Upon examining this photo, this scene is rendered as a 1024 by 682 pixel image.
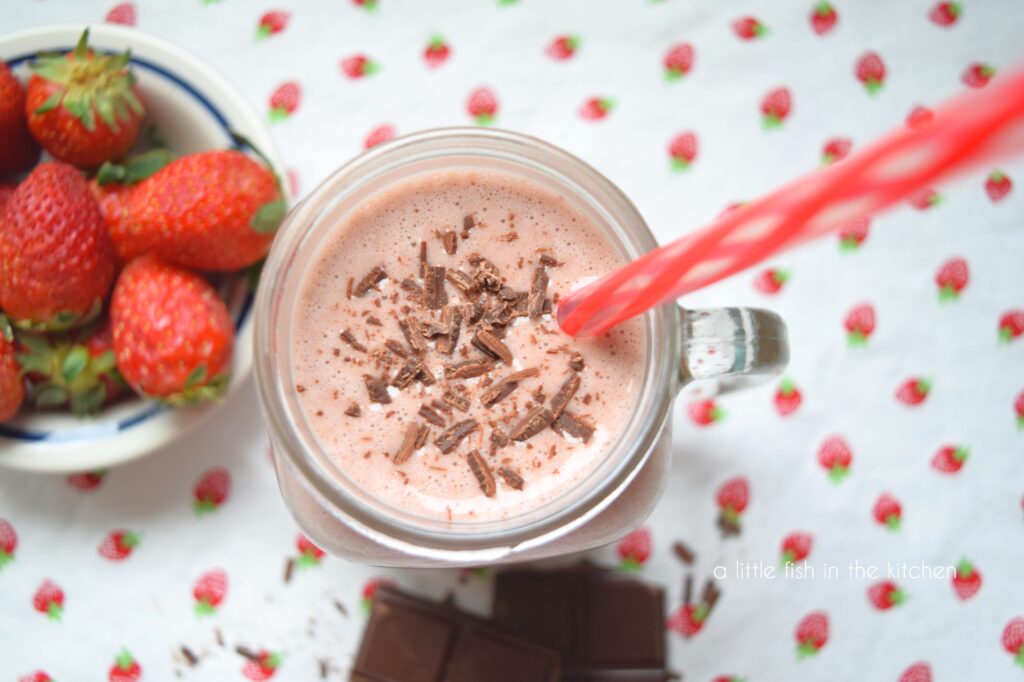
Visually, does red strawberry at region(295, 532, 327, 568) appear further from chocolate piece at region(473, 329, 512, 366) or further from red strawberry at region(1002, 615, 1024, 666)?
red strawberry at region(1002, 615, 1024, 666)

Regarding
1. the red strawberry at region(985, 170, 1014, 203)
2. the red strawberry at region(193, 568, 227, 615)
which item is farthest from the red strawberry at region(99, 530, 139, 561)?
the red strawberry at region(985, 170, 1014, 203)

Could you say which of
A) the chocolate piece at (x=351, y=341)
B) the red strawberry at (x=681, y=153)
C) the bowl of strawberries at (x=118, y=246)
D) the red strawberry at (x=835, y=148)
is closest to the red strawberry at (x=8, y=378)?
the bowl of strawberries at (x=118, y=246)

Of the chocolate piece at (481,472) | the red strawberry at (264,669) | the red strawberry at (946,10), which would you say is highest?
the red strawberry at (946,10)

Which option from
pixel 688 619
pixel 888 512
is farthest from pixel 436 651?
pixel 888 512

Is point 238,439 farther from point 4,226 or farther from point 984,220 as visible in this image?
point 984,220

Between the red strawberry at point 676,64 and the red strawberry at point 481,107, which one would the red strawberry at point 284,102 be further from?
the red strawberry at point 676,64

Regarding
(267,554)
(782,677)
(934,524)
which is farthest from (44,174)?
(934,524)

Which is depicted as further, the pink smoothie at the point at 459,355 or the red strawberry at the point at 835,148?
the red strawberry at the point at 835,148

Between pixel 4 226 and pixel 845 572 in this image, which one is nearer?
pixel 4 226
